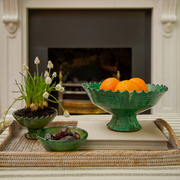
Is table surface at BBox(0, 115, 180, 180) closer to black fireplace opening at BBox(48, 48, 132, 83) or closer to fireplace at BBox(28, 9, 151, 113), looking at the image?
fireplace at BBox(28, 9, 151, 113)

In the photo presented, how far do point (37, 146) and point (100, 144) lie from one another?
0.20 meters

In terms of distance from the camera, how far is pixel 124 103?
61 cm

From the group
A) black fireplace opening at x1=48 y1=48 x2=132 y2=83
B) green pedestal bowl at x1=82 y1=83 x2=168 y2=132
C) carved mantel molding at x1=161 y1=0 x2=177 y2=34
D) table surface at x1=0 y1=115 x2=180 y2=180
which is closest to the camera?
table surface at x1=0 y1=115 x2=180 y2=180

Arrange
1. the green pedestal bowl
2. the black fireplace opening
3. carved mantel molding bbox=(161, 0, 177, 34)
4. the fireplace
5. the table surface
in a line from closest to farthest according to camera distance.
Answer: the table surface → the green pedestal bowl → carved mantel molding bbox=(161, 0, 177, 34) → the fireplace → the black fireplace opening

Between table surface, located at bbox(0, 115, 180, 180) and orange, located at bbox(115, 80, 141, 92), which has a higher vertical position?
orange, located at bbox(115, 80, 141, 92)

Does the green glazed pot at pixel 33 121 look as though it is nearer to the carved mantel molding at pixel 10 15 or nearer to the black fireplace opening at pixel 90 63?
the carved mantel molding at pixel 10 15

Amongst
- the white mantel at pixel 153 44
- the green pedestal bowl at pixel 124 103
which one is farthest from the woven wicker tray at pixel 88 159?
the white mantel at pixel 153 44

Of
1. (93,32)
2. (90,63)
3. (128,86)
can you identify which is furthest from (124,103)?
(90,63)

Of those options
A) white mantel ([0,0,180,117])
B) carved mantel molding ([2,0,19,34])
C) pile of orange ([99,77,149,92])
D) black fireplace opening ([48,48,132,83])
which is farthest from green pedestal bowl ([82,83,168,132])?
black fireplace opening ([48,48,132,83])

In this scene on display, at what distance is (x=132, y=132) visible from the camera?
666 mm

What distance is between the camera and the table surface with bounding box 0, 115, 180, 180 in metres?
0.48

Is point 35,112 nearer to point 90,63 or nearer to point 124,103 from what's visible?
point 124,103
